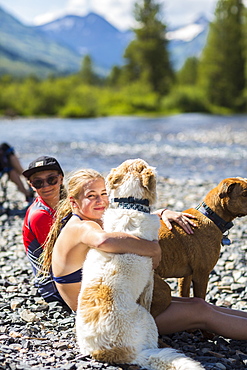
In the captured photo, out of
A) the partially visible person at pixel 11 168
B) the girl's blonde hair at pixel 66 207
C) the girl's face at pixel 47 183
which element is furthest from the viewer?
the partially visible person at pixel 11 168

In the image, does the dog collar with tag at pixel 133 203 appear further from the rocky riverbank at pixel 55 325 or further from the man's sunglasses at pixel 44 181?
the man's sunglasses at pixel 44 181

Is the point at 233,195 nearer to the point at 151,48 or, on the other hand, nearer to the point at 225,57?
the point at 225,57

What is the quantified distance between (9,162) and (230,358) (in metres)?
7.65

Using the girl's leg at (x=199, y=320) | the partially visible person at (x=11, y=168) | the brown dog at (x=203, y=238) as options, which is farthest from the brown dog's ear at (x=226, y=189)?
the partially visible person at (x=11, y=168)

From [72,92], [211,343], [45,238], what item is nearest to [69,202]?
[45,238]

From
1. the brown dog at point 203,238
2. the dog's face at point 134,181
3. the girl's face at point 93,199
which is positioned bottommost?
the brown dog at point 203,238

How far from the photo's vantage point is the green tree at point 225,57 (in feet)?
229

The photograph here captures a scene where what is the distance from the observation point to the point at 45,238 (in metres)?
4.82

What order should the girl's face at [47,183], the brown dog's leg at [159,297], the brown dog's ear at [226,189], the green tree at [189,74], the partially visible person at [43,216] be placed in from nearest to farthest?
1. the brown dog's leg at [159,297]
2. the brown dog's ear at [226,189]
3. the partially visible person at [43,216]
4. the girl's face at [47,183]
5. the green tree at [189,74]

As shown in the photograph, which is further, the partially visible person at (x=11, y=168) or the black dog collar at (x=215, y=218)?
the partially visible person at (x=11, y=168)

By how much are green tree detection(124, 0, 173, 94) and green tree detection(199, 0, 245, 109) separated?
9.27 meters

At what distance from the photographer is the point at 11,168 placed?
1039 centimetres

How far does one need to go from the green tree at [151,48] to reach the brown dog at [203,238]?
255 feet

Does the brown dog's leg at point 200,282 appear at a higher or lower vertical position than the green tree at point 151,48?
lower
